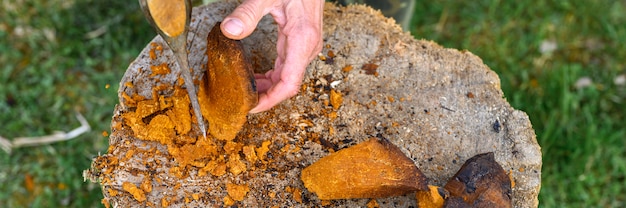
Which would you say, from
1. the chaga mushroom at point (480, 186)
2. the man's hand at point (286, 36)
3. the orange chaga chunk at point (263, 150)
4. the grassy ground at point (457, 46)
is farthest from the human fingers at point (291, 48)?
the grassy ground at point (457, 46)

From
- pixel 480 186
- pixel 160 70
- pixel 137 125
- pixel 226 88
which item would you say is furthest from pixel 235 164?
pixel 480 186

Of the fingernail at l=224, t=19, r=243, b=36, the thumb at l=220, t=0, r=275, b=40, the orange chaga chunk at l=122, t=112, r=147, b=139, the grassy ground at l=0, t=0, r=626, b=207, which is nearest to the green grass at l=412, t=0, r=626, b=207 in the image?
the grassy ground at l=0, t=0, r=626, b=207

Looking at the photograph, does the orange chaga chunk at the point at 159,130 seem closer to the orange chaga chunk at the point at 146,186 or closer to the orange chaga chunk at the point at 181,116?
the orange chaga chunk at the point at 181,116

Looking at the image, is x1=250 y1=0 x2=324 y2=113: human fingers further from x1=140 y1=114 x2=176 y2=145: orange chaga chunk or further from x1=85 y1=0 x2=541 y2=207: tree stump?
x1=140 y1=114 x2=176 y2=145: orange chaga chunk

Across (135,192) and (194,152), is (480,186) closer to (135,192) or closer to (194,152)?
(194,152)

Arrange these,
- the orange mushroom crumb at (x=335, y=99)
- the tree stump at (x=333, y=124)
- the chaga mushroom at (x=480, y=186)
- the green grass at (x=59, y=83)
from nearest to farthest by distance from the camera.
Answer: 1. the chaga mushroom at (x=480, y=186)
2. the tree stump at (x=333, y=124)
3. the orange mushroom crumb at (x=335, y=99)
4. the green grass at (x=59, y=83)

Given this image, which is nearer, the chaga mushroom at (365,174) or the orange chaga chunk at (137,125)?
the chaga mushroom at (365,174)
